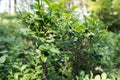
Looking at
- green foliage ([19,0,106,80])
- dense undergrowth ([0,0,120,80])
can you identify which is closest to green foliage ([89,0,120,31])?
dense undergrowth ([0,0,120,80])

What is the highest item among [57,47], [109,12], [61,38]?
[109,12]

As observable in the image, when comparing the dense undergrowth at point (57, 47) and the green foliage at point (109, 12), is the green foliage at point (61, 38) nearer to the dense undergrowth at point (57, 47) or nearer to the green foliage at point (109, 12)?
the dense undergrowth at point (57, 47)

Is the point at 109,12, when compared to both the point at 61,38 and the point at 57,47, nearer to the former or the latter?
the point at 57,47

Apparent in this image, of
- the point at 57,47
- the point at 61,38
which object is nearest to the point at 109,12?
the point at 57,47

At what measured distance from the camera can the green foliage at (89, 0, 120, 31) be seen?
30.6 feet

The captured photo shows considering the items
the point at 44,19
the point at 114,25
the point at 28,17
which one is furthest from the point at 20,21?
the point at 114,25

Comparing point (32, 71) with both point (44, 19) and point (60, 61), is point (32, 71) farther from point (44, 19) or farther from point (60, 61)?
point (44, 19)

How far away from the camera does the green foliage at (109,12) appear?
931 centimetres

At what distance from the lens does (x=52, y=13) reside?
6.15 ft

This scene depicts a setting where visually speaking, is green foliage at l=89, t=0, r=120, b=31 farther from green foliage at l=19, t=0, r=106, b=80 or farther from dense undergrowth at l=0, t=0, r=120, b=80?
green foliage at l=19, t=0, r=106, b=80

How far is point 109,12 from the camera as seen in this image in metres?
9.50

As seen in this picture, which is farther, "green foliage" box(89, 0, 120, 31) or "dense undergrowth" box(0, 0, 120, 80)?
→ "green foliage" box(89, 0, 120, 31)

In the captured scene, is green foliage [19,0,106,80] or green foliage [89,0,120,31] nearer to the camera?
green foliage [19,0,106,80]

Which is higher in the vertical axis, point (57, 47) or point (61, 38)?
point (61, 38)
